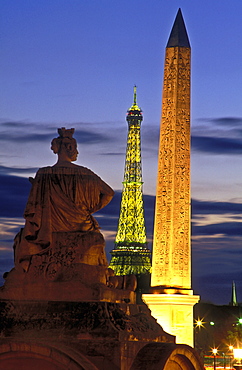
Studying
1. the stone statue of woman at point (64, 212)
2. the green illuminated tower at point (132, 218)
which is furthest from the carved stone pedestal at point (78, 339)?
the green illuminated tower at point (132, 218)

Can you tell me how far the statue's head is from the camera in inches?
555

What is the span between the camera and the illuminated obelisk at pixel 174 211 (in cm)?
2867

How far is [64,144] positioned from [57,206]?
98cm

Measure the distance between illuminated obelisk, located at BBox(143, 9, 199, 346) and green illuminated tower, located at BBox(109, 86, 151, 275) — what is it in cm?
2476

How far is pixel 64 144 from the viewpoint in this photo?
14.1 m

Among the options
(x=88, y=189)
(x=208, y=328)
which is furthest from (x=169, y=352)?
(x=208, y=328)

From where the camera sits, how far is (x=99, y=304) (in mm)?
12773

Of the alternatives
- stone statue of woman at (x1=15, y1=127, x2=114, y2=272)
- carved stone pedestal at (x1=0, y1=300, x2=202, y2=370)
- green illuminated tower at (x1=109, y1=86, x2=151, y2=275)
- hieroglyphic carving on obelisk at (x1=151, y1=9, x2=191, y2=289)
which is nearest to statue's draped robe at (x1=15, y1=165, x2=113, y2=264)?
stone statue of woman at (x1=15, y1=127, x2=114, y2=272)

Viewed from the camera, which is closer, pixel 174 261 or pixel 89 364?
pixel 89 364

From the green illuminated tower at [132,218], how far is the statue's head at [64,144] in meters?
40.0

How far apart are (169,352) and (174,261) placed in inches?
630

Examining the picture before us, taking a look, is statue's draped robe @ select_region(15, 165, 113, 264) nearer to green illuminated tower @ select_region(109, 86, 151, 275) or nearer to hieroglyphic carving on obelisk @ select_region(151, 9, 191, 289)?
hieroglyphic carving on obelisk @ select_region(151, 9, 191, 289)

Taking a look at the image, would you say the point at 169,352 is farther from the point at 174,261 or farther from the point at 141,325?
the point at 174,261

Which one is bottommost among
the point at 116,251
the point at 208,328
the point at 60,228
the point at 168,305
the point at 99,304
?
the point at 99,304
